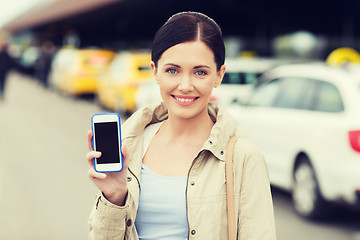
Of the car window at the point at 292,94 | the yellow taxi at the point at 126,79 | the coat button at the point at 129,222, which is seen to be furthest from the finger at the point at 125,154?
the yellow taxi at the point at 126,79

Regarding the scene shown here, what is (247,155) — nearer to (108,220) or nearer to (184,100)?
(184,100)

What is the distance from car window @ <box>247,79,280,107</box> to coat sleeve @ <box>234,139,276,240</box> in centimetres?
577

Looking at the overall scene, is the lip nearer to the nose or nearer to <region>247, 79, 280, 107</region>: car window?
the nose

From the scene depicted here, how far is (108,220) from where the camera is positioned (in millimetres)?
2215

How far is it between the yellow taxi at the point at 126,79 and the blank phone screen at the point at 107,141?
41.9 ft

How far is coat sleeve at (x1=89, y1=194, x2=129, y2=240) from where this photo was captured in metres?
2.19

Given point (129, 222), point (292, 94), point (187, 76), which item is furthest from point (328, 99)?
point (129, 222)

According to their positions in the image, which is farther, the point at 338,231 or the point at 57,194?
the point at 57,194

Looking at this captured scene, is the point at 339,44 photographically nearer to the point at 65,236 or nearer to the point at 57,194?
the point at 57,194

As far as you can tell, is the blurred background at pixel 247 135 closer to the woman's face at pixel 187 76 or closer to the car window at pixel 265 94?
the car window at pixel 265 94

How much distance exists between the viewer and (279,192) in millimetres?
8250

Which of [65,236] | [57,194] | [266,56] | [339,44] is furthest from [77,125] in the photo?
[266,56]

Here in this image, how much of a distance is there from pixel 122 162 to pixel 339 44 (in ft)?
72.5

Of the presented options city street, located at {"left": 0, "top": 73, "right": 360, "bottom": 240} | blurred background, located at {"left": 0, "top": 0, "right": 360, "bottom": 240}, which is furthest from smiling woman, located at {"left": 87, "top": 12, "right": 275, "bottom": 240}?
city street, located at {"left": 0, "top": 73, "right": 360, "bottom": 240}
